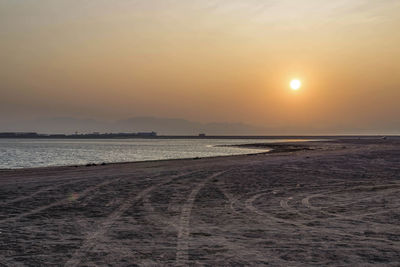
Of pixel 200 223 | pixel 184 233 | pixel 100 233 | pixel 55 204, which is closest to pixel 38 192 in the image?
pixel 55 204

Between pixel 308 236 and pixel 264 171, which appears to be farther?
pixel 264 171

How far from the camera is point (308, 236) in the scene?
9.61 m

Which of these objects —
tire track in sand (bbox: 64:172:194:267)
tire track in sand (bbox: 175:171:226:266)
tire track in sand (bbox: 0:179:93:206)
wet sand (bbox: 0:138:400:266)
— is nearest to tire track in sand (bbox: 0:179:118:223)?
wet sand (bbox: 0:138:400:266)

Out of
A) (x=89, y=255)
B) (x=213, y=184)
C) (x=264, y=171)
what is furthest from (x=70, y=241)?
(x=264, y=171)

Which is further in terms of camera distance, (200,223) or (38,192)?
(38,192)

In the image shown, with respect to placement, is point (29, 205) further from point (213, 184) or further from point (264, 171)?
point (264, 171)

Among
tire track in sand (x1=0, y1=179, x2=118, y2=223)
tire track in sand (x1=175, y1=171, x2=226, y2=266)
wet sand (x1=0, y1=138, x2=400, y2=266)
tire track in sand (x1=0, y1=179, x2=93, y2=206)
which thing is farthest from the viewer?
tire track in sand (x1=0, y1=179, x2=93, y2=206)

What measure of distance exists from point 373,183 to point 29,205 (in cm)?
1510

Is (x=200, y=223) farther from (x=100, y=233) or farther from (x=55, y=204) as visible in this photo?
(x=55, y=204)

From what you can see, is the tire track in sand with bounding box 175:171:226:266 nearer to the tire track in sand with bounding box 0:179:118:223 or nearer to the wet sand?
the wet sand

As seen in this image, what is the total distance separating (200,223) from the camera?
11.3 m

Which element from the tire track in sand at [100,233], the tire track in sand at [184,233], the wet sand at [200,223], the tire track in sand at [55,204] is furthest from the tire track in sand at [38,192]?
the tire track in sand at [184,233]

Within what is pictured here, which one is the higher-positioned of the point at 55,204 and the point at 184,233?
the point at 184,233

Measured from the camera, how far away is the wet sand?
8.03 metres
